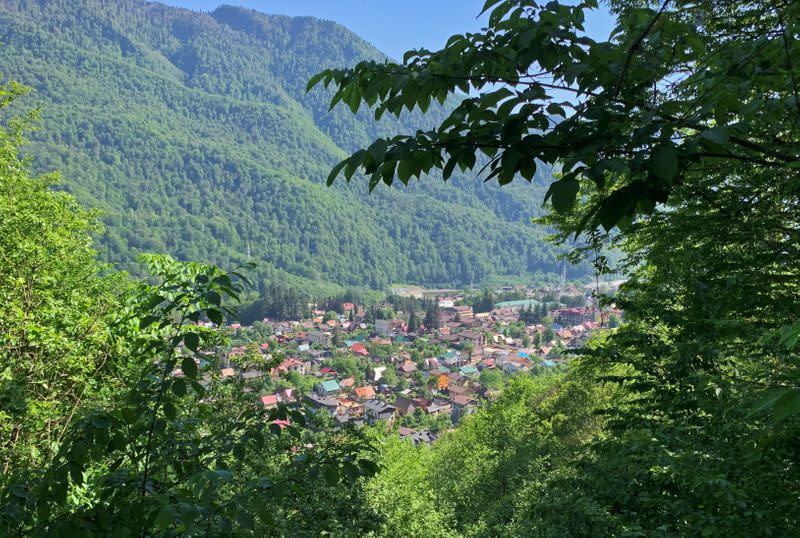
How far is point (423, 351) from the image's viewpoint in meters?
61.4

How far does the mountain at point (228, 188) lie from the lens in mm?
110875

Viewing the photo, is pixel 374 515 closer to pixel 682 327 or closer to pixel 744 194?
pixel 682 327

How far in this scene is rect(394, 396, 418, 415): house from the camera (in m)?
38.8

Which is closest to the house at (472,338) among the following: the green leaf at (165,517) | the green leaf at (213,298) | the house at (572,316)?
the house at (572,316)

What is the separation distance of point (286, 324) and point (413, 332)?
61.6 feet

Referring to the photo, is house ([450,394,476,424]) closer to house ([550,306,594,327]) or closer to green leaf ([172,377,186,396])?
house ([550,306,594,327])

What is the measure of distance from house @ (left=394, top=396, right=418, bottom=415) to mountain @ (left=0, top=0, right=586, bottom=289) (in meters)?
59.1

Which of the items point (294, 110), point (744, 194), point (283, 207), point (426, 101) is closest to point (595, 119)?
point (426, 101)

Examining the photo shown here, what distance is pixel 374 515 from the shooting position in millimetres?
8562

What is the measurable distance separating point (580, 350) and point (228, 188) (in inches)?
5733

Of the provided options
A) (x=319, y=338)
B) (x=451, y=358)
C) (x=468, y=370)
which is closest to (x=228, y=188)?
(x=319, y=338)

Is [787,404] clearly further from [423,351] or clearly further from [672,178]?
[423,351]

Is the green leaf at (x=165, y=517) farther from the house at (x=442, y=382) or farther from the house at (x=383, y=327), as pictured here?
the house at (x=383, y=327)

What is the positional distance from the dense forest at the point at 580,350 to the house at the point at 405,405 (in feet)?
102
